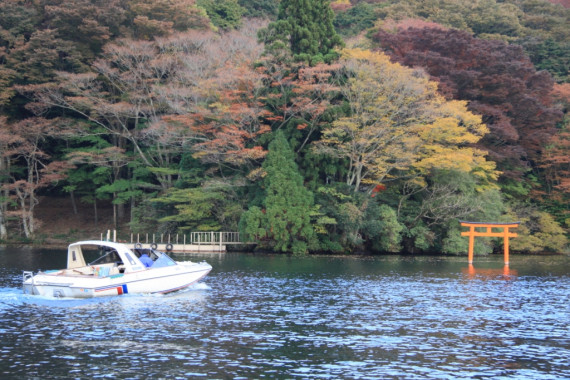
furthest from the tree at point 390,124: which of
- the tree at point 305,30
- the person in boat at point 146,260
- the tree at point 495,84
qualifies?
the person in boat at point 146,260

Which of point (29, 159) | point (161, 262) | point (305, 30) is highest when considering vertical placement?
point (305, 30)

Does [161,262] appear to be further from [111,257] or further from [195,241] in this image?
[195,241]

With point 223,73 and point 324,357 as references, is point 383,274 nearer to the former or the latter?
point 324,357

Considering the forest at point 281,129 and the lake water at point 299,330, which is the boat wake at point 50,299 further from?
the forest at point 281,129

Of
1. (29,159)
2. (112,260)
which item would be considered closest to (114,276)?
(112,260)

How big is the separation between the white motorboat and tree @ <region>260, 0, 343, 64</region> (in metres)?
24.6

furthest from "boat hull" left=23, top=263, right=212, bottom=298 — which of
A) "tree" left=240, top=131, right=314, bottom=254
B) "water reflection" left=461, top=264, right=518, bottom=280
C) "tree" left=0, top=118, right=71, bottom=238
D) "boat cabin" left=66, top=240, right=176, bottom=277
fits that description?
"tree" left=0, top=118, right=71, bottom=238

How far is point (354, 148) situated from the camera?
45219mm

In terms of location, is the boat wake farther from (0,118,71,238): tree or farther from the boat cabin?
(0,118,71,238): tree

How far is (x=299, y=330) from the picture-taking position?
18.8m

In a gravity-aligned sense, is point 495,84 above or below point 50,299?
above

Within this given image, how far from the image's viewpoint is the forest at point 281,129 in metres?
45.3

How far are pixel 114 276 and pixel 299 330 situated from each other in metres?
8.87

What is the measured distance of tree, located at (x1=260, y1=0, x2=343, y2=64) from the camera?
47812mm
